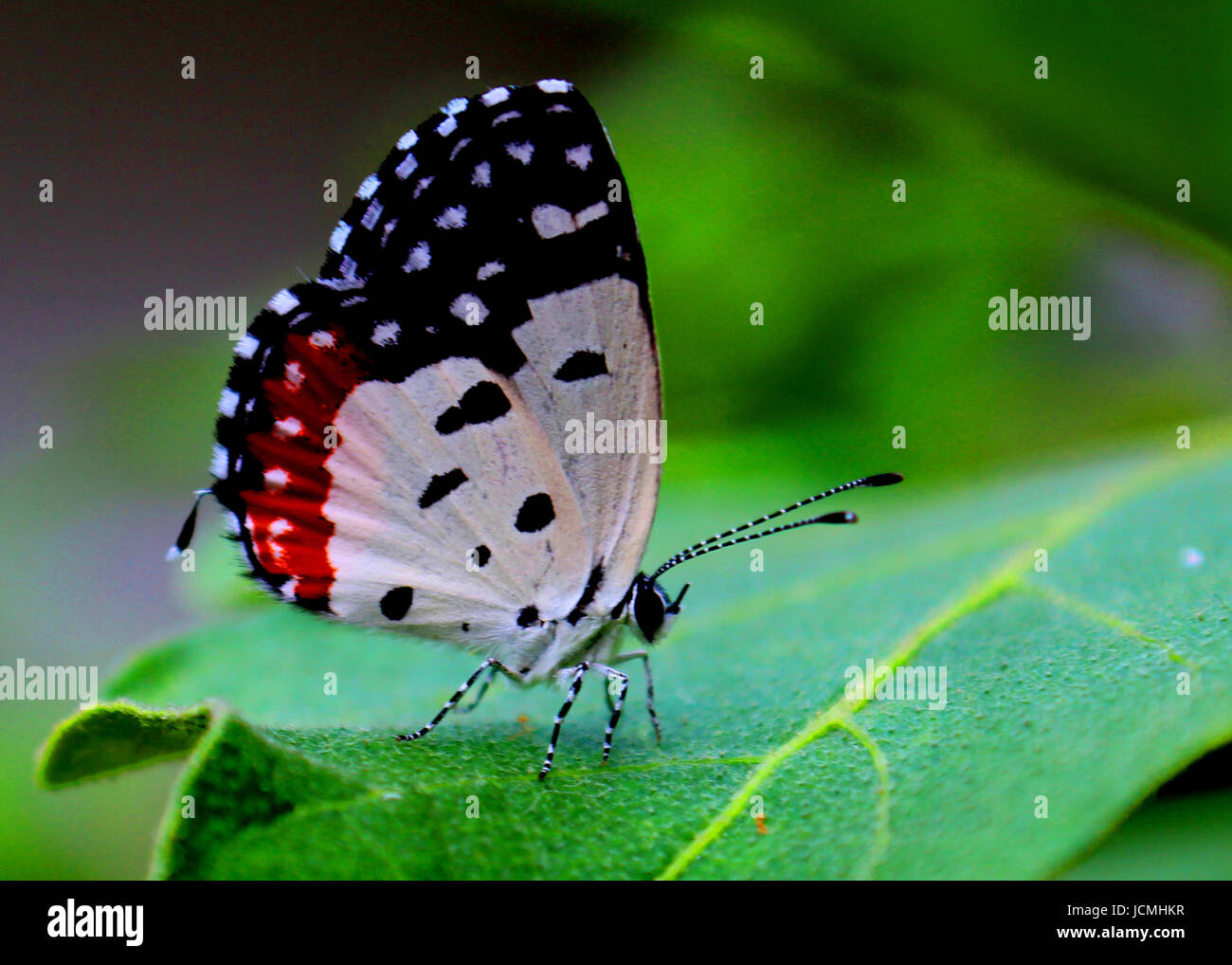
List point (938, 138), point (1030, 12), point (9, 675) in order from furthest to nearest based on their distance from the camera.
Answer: point (9, 675) → point (938, 138) → point (1030, 12)

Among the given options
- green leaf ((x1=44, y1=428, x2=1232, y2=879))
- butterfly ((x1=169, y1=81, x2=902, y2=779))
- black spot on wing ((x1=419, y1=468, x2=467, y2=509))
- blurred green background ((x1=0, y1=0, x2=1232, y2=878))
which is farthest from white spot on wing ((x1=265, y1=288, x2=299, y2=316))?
blurred green background ((x1=0, y1=0, x2=1232, y2=878))

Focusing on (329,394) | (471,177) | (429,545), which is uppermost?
(471,177)

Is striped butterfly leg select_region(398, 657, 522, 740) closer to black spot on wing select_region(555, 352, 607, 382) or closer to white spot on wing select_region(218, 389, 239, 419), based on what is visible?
black spot on wing select_region(555, 352, 607, 382)

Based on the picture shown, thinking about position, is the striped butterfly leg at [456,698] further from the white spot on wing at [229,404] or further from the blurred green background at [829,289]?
the blurred green background at [829,289]
